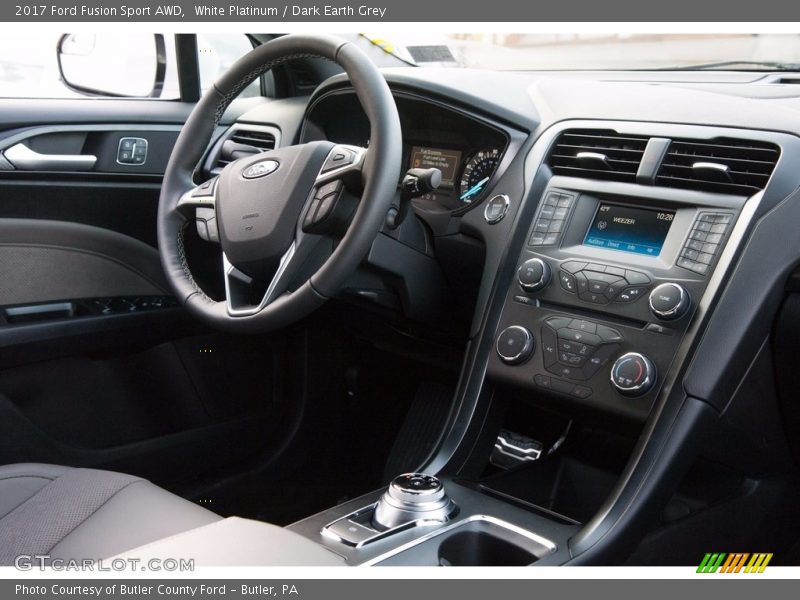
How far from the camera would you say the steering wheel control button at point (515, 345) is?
1526 millimetres

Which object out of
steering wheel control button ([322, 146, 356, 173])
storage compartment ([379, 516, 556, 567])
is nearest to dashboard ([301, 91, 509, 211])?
steering wheel control button ([322, 146, 356, 173])

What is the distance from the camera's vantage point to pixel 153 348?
2061 mm

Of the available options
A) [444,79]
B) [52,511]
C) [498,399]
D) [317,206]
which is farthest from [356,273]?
[52,511]

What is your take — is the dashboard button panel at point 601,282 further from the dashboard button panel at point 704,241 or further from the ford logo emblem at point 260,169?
the ford logo emblem at point 260,169

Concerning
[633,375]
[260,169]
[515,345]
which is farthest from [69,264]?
[633,375]

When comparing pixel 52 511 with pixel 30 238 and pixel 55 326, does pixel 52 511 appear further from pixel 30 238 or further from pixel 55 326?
pixel 30 238

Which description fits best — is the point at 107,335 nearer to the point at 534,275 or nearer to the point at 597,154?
the point at 534,275

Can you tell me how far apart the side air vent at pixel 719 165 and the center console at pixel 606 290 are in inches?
0.9

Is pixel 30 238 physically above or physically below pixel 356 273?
below

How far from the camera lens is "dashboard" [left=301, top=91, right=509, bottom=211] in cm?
175

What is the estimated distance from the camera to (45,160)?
192 centimetres

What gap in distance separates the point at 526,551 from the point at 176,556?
0.62 m

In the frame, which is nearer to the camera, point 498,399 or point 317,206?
point 317,206

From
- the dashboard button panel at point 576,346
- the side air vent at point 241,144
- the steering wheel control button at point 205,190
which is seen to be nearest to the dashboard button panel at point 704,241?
the dashboard button panel at point 576,346
